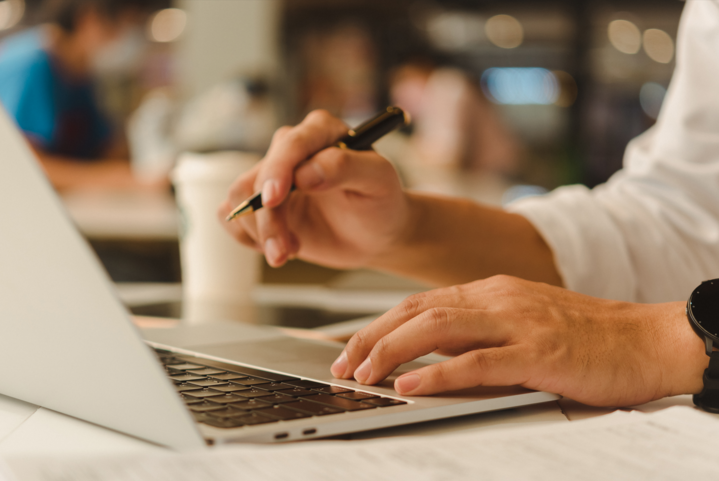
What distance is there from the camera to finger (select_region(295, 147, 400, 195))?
0.60 m

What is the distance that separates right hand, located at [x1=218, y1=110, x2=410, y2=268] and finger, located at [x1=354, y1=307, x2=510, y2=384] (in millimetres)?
230

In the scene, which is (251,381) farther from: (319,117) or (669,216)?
(669,216)

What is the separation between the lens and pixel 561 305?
44 centimetres

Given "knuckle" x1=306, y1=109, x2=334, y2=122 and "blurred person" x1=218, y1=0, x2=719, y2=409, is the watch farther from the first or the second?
"knuckle" x1=306, y1=109, x2=334, y2=122

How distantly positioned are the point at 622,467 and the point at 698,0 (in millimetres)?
646

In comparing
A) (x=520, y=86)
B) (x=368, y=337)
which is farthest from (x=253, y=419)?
(x=520, y=86)

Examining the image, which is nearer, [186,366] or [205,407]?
[205,407]

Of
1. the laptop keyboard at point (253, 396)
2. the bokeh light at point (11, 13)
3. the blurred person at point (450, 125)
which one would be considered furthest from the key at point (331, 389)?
the bokeh light at point (11, 13)

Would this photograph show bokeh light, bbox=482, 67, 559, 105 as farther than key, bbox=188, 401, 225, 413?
Yes

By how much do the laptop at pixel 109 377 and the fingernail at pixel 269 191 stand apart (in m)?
0.20

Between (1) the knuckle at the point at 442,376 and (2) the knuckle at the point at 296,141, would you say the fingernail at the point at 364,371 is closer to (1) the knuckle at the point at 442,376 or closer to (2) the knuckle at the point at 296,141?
(1) the knuckle at the point at 442,376

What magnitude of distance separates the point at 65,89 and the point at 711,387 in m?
2.48

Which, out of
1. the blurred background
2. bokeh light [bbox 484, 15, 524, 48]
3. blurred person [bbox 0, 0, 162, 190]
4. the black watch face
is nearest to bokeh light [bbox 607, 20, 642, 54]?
the blurred background

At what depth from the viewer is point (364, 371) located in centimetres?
40
